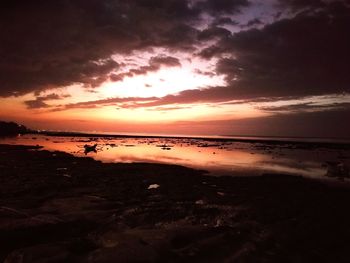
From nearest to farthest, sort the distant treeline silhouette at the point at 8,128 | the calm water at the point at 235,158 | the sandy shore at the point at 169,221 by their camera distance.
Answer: the sandy shore at the point at 169,221
the calm water at the point at 235,158
the distant treeline silhouette at the point at 8,128

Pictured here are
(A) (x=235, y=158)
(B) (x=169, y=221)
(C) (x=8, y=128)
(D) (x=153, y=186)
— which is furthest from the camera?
(C) (x=8, y=128)

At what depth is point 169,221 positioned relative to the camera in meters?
10.4

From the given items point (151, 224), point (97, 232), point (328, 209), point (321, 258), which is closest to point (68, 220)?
point (97, 232)

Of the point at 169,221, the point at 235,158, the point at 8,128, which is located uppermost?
the point at 8,128

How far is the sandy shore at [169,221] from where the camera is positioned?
25.0ft

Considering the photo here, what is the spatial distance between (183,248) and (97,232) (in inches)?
105

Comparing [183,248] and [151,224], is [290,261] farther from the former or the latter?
[151,224]

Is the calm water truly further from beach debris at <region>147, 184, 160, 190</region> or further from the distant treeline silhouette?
the distant treeline silhouette

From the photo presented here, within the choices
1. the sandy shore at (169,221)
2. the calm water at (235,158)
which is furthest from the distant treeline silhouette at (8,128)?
the sandy shore at (169,221)

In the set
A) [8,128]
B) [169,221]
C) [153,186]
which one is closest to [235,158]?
[153,186]

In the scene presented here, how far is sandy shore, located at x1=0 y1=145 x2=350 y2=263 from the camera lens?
7629 millimetres

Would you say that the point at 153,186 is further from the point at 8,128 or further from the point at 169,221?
the point at 8,128

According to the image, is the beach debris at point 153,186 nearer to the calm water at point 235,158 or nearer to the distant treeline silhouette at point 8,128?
the calm water at point 235,158

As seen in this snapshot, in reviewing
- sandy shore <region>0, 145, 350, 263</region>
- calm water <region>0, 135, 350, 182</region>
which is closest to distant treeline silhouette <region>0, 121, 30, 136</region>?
calm water <region>0, 135, 350, 182</region>
